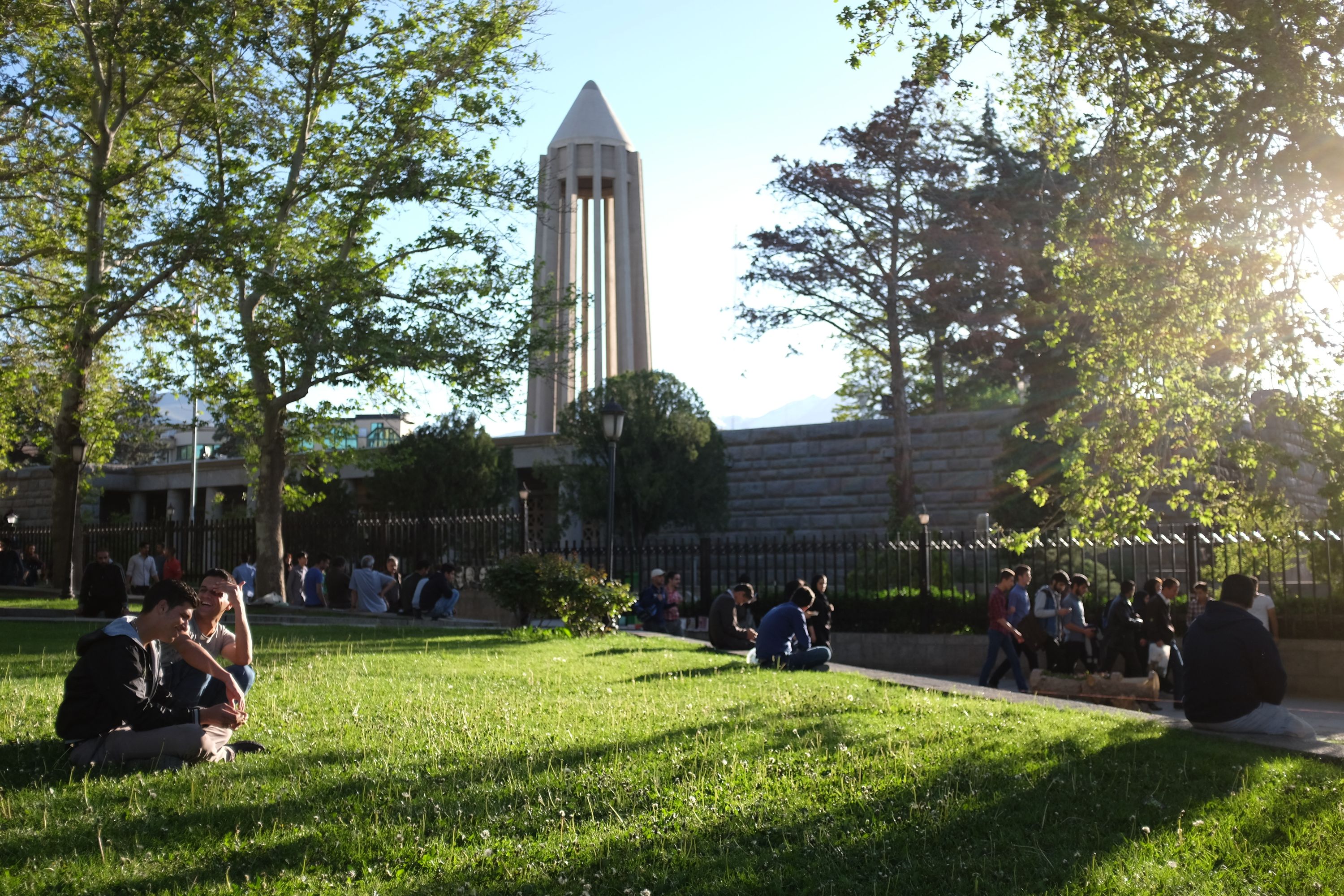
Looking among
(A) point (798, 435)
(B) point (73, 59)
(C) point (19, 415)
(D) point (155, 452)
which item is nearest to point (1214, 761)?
(B) point (73, 59)

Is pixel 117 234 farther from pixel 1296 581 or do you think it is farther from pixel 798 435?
pixel 798 435

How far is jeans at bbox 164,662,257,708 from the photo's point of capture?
625 centimetres

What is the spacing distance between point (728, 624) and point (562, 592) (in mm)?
3486

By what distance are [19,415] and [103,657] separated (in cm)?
2483

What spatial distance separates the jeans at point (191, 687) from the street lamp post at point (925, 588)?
1426cm

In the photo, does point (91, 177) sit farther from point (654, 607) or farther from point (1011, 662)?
point (1011, 662)

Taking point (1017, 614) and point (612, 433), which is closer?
point (1017, 614)

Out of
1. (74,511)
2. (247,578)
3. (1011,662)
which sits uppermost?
(74,511)

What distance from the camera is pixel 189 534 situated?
2647 centimetres

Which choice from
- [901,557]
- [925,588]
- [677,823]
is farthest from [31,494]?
[677,823]

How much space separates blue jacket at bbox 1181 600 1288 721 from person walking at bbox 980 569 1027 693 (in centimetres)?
589

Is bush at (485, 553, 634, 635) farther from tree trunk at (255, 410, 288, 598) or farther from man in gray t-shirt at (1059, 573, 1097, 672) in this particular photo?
man in gray t-shirt at (1059, 573, 1097, 672)

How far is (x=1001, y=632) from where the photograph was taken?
45.6ft

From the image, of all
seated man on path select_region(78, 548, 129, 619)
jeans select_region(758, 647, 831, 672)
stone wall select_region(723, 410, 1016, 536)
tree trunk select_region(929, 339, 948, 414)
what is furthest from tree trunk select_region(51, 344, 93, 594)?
tree trunk select_region(929, 339, 948, 414)
